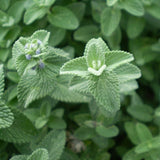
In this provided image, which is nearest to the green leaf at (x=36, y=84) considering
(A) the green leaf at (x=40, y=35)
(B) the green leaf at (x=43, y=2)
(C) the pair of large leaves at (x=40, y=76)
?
(C) the pair of large leaves at (x=40, y=76)

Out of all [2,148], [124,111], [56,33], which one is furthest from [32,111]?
[124,111]

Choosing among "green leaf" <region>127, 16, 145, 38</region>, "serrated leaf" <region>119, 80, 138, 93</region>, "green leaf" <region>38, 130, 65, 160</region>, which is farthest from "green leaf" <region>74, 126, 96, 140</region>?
"green leaf" <region>127, 16, 145, 38</region>

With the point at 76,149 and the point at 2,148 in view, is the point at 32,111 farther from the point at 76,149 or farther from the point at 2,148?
the point at 76,149

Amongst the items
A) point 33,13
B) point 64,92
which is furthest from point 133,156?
point 33,13

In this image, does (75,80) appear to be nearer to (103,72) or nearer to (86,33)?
(103,72)

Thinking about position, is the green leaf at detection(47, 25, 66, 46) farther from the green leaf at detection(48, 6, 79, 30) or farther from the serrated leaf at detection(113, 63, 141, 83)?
the serrated leaf at detection(113, 63, 141, 83)

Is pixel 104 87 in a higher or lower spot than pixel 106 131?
higher
